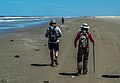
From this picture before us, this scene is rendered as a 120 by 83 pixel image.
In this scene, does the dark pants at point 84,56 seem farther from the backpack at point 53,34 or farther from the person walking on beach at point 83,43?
the backpack at point 53,34

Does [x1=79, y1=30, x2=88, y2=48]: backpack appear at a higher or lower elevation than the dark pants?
higher

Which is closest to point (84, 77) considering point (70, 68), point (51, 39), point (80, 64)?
point (80, 64)

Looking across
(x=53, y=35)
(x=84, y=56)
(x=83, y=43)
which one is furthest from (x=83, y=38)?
(x=53, y=35)

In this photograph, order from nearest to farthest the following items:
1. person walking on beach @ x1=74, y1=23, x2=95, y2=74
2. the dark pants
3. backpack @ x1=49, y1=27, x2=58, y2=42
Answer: person walking on beach @ x1=74, y1=23, x2=95, y2=74
the dark pants
backpack @ x1=49, y1=27, x2=58, y2=42

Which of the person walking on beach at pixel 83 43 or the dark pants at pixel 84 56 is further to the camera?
the dark pants at pixel 84 56

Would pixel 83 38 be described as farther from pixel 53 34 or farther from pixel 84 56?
pixel 53 34

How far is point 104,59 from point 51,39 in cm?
264

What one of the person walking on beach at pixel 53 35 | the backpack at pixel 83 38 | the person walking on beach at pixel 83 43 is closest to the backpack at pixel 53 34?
the person walking on beach at pixel 53 35

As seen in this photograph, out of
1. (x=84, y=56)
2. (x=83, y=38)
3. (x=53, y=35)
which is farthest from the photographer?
(x=53, y=35)

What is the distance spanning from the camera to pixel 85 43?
1059 centimetres

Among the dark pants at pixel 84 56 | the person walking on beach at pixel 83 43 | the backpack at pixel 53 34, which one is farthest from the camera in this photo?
the backpack at pixel 53 34

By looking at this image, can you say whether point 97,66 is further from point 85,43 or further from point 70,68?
point 85,43

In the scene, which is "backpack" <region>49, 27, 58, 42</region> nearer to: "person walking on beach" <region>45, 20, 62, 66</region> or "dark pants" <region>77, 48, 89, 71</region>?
"person walking on beach" <region>45, 20, 62, 66</region>

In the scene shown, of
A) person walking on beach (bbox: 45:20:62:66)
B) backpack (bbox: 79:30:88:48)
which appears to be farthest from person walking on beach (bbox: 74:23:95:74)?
person walking on beach (bbox: 45:20:62:66)
